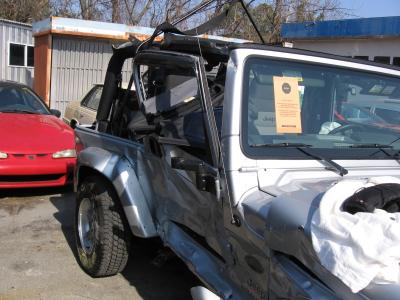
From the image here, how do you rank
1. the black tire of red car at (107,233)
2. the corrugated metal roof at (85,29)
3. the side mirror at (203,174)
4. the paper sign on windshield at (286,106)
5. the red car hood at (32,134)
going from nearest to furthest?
1. the side mirror at (203,174)
2. the paper sign on windshield at (286,106)
3. the black tire of red car at (107,233)
4. the red car hood at (32,134)
5. the corrugated metal roof at (85,29)

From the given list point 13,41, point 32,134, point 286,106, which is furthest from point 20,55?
point 286,106

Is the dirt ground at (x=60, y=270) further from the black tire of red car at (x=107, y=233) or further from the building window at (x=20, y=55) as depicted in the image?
the building window at (x=20, y=55)

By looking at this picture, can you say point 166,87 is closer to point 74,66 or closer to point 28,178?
point 28,178

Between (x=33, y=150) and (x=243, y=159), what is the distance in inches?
172

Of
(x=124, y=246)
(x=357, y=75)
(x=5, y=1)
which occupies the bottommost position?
(x=124, y=246)

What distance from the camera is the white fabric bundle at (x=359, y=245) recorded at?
1.74 metres

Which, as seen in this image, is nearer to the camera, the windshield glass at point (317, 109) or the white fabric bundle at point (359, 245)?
the white fabric bundle at point (359, 245)

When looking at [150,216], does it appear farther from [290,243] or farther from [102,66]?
[102,66]

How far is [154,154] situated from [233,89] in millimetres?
950

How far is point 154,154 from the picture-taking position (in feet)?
11.2

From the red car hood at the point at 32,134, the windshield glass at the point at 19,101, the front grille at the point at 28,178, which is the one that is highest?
the windshield glass at the point at 19,101

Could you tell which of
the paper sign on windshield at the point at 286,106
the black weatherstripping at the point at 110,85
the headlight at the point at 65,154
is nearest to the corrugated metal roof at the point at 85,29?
the headlight at the point at 65,154

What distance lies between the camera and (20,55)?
65.0ft

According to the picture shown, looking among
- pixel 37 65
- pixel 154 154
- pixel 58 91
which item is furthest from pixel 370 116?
pixel 37 65
